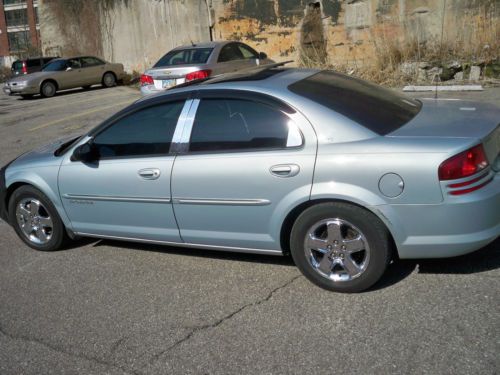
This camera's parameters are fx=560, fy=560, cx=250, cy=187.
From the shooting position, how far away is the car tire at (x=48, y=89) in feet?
68.5

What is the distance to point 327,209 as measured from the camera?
12.5ft

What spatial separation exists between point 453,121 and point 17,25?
80561 millimetres

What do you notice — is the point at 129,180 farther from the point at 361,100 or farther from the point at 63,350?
the point at 361,100

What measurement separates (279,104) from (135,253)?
2021mm

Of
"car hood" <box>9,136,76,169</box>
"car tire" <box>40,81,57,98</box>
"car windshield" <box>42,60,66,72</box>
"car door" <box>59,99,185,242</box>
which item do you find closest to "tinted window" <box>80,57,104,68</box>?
"car windshield" <box>42,60,66,72</box>

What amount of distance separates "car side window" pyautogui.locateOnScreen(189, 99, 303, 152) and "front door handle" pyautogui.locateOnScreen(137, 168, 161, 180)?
33cm

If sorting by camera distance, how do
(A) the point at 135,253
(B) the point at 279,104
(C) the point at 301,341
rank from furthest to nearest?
(A) the point at 135,253 < (B) the point at 279,104 < (C) the point at 301,341

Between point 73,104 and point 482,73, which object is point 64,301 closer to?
point 482,73

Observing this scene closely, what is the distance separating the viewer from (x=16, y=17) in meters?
74.7

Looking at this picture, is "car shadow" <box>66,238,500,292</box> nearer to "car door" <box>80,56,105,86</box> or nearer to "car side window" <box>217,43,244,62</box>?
"car side window" <box>217,43,244,62</box>

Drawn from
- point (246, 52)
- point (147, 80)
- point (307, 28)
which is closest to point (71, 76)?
point (307, 28)

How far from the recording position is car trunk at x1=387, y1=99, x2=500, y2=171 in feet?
12.3

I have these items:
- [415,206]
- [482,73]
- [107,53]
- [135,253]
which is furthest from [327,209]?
[107,53]

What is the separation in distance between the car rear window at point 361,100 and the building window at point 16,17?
78.7m
